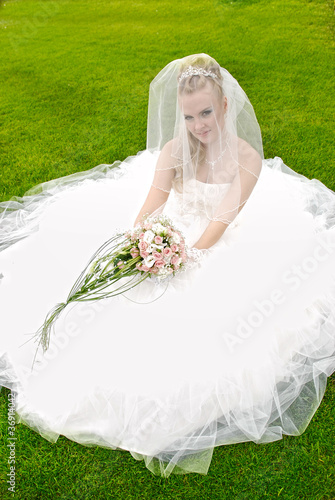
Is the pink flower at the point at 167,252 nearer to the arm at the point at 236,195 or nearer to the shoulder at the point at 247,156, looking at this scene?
the arm at the point at 236,195

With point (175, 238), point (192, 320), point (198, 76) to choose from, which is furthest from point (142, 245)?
point (198, 76)

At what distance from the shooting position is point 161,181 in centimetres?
314

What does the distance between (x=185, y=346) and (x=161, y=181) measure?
4.20 feet

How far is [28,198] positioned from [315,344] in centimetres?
308

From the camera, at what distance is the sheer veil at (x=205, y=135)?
8.60 feet

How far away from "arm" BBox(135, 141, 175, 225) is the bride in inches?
0.4

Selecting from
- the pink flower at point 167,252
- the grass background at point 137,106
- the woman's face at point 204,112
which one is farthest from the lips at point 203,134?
the grass background at point 137,106

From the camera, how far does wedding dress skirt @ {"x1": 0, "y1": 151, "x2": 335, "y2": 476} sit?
2.53m

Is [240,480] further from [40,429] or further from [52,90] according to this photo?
[52,90]

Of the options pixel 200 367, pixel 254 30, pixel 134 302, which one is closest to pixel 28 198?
pixel 134 302

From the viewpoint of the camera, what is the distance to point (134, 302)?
2.76m

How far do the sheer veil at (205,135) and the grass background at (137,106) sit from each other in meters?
1.64

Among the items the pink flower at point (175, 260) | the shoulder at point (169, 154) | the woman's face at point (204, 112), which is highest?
the woman's face at point (204, 112)

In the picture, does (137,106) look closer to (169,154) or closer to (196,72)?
(169,154)
